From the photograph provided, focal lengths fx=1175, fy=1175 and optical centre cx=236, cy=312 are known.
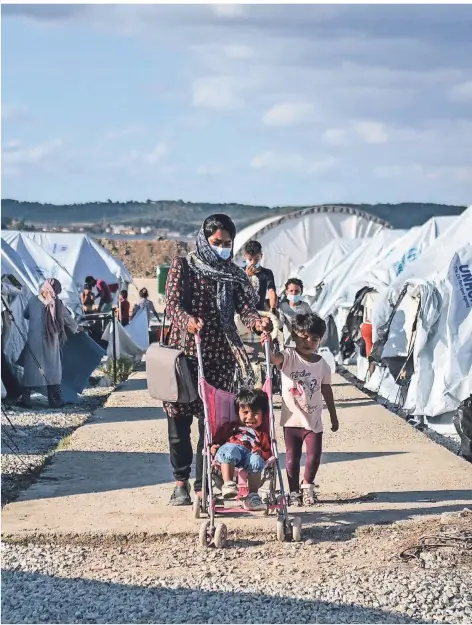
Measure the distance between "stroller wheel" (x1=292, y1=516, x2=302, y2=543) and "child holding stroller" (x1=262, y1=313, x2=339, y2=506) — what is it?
2.57 ft

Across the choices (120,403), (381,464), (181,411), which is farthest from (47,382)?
(181,411)

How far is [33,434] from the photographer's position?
12.0 m

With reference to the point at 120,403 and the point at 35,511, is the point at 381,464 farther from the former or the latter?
the point at 120,403

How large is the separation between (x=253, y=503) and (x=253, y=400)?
65 cm

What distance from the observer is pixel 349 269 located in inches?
979

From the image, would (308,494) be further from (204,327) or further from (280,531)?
(204,327)

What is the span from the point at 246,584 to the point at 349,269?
62.7ft

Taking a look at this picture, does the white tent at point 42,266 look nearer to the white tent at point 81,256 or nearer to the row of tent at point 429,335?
the white tent at point 81,256

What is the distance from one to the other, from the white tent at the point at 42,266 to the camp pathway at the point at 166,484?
11069mm

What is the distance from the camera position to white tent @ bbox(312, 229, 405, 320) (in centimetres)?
2244

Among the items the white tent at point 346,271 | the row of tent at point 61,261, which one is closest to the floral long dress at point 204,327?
the white tent at point 346,271

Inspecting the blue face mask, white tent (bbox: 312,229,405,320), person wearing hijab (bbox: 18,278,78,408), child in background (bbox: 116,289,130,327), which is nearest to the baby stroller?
the blue face mask

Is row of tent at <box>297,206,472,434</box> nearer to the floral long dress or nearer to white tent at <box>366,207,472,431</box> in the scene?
white tent at <box>366,207,472,431</box>

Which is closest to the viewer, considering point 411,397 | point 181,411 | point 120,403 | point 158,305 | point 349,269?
point 181,411
